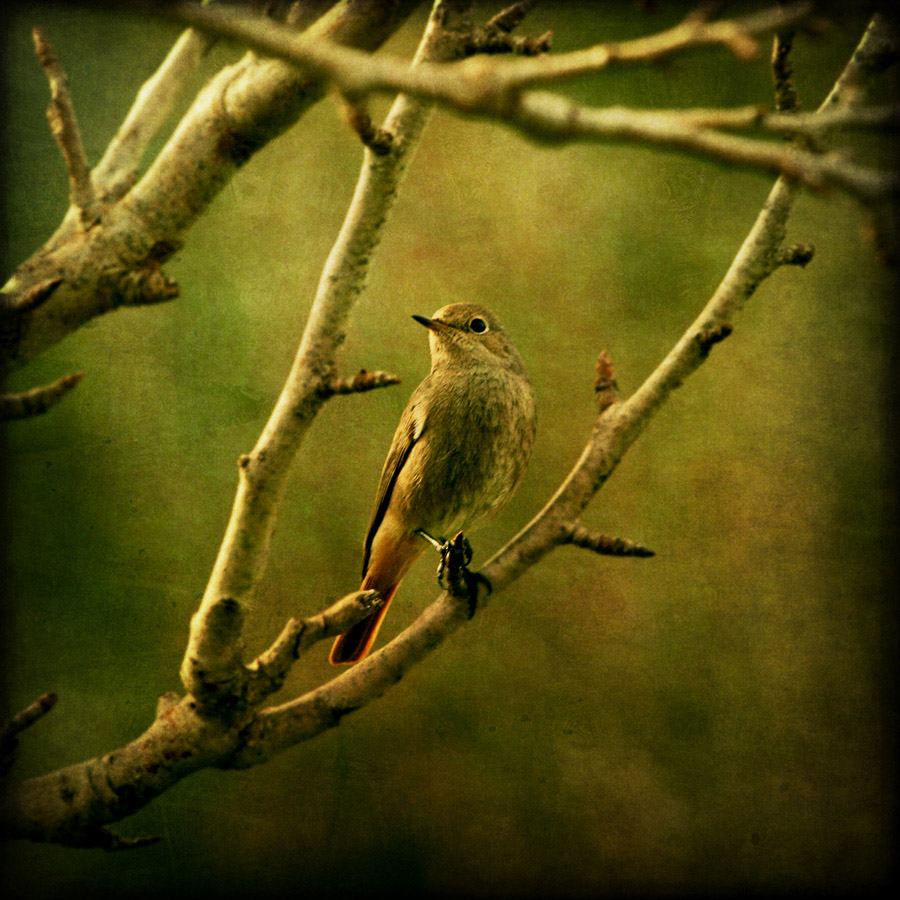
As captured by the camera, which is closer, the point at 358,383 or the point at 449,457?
the point at 358,383

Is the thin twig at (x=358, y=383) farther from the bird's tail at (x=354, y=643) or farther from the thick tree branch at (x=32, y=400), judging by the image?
the bird's tail at (x=354, y=643)

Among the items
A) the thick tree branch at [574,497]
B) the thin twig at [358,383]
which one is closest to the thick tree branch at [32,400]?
the thin twig at [358,383]

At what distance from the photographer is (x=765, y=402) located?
2.00 m

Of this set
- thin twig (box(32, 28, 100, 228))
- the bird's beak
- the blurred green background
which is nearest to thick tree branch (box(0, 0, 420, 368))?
thin twig (box(32, 28, 100, 228))

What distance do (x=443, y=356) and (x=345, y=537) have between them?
506mm

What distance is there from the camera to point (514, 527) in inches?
79.8

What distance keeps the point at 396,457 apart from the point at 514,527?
17.7 inches

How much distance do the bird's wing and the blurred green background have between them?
0.49 ft

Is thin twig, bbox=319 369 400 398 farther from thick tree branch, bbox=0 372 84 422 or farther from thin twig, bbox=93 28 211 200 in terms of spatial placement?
thin twig, bbox=93 28 211 200

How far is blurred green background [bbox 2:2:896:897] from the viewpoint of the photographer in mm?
1716

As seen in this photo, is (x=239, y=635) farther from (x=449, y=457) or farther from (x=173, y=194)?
(x=173, y=194)

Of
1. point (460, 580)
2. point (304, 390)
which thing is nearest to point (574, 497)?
Answer: point (460, 580)

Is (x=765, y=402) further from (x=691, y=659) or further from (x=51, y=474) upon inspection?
(x=51, y=474)

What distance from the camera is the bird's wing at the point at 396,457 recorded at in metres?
1.70
